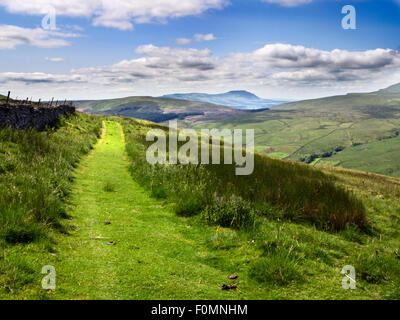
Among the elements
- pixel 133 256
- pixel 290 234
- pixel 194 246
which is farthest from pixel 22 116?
pixel 290 234

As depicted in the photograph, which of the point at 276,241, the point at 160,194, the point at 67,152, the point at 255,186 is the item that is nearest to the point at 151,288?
the point at 276,241

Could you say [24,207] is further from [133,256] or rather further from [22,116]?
[22,116]

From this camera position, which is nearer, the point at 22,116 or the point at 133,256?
the point at 133,256

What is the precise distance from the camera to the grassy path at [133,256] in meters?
4.73

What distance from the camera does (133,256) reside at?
5969 millimetres

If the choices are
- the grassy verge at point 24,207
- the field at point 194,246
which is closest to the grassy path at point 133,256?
the field at point 194,246

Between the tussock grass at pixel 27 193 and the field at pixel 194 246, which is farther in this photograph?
Answer: the tussock grass at pixel 27 193

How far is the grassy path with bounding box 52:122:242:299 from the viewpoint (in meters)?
4.73

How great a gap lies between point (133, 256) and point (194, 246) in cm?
166

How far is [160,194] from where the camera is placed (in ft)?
36.7

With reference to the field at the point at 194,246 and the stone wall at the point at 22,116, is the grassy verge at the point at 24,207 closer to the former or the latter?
the field at the point at 194,246

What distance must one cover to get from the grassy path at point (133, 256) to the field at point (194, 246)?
0.07 feet
